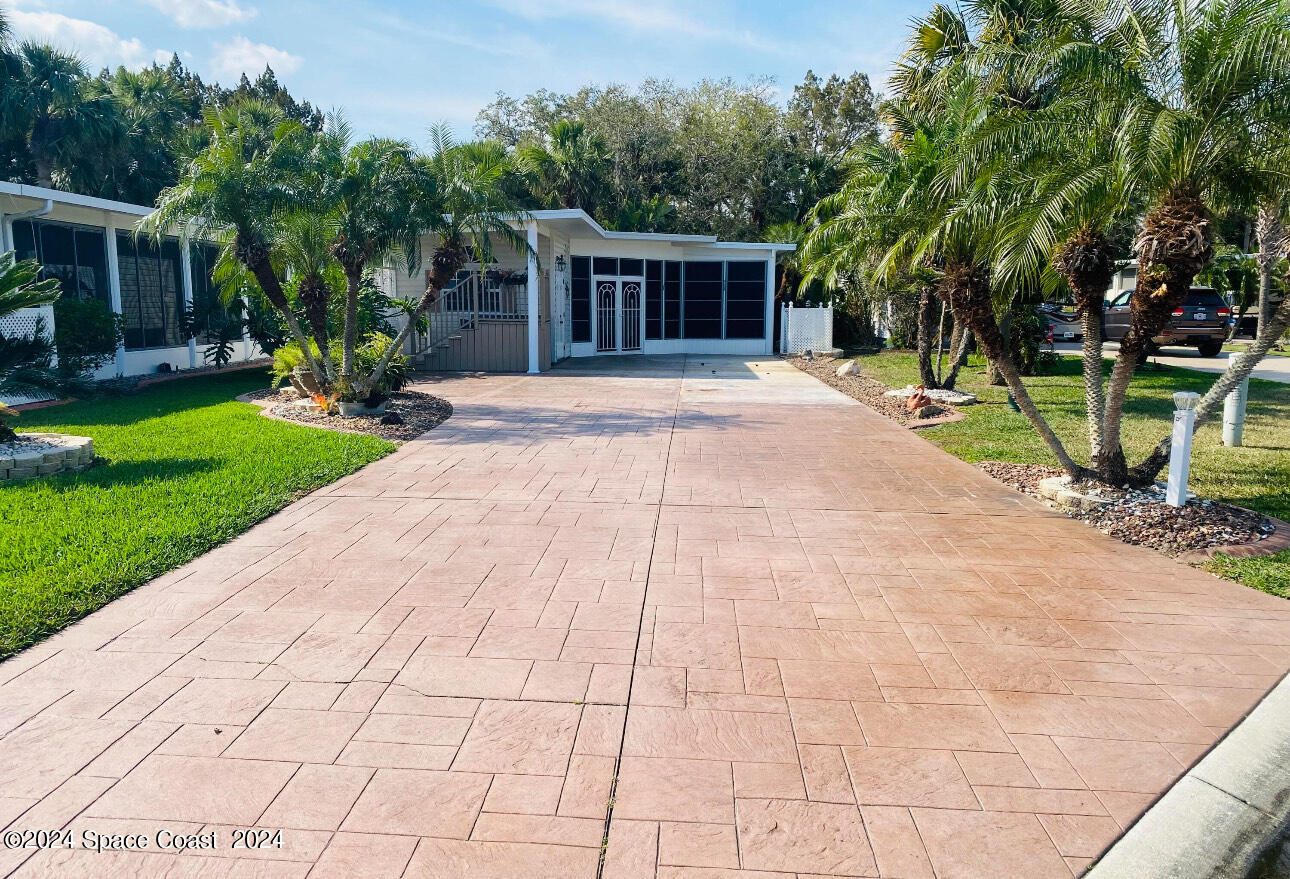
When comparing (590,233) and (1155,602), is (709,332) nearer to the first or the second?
(590,233)

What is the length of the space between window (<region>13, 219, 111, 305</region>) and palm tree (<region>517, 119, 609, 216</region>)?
1331cm

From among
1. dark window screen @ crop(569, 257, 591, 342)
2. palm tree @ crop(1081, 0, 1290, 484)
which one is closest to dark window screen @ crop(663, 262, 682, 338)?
dark window screen @ crop(569, 257, 591, 342)

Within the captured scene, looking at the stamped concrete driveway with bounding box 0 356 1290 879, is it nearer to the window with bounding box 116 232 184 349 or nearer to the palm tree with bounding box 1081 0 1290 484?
the palm tree with bounding box 1081 0 1290 484

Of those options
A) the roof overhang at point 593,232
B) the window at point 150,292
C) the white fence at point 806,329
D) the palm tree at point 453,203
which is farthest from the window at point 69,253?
the white fence at point 806,329

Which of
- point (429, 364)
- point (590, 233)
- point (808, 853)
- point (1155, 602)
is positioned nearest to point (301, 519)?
point (808, 853)

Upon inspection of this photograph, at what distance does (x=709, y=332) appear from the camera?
25.0 meters

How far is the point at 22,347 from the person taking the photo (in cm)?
830

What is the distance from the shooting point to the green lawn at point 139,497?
16.2 feet

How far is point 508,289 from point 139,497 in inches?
497

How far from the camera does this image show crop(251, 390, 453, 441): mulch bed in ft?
35.0

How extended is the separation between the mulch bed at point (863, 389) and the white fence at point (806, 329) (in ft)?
7.29

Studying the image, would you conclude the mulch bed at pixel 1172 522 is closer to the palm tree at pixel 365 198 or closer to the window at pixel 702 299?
the palm tree at pixel 365 198

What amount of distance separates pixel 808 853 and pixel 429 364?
56.0 feet

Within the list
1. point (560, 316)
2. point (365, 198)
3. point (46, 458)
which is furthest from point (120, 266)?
point (46, 458)
